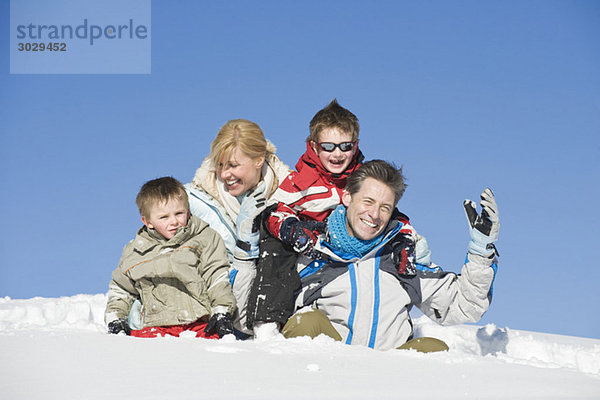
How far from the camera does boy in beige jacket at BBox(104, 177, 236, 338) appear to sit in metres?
4.71

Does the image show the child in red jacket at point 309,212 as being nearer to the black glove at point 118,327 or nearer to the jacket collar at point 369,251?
the jacket collar at point 369,251

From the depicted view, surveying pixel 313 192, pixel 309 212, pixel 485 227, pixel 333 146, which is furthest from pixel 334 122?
pixel 485 227

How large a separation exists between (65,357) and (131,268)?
1.71 meters

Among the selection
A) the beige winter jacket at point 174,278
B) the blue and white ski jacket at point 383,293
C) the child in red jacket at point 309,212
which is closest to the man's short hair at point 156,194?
the beige winter jacket at point 174,278

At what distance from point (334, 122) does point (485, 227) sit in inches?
64.0

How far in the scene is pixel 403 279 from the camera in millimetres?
4621

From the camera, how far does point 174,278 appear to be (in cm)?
478

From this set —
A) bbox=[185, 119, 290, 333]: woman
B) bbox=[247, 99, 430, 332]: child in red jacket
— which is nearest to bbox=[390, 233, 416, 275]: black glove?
bbox=[247, 99, 430, 332]: child in red jacket

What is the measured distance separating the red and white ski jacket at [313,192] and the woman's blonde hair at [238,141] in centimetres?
49

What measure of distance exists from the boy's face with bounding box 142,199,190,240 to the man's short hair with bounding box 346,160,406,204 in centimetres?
140

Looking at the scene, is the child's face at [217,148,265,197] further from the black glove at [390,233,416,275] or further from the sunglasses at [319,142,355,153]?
the black glove at [390,233,416,275]

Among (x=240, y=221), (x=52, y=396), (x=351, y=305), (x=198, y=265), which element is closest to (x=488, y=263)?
(x=351, y=305)

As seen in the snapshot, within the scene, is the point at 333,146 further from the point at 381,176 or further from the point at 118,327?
the point at 118,327

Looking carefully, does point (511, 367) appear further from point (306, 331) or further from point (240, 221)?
point (240, 221)
